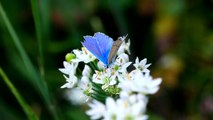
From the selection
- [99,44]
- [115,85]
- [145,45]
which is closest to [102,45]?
[99,44]

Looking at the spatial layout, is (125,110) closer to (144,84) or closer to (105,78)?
(144,84)

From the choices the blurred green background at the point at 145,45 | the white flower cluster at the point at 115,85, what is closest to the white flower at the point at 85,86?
the white flower cluster at the point at 115,85

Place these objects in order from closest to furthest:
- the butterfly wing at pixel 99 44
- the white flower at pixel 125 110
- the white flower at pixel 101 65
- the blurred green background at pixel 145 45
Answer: the white flower at pixel 125 110, the butterfly wing at pixel 99 44, the white flower at pixel 101 65, the blurred green background at pixel 145 45

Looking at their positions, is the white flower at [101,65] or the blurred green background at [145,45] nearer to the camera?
the white flower at [101,65]

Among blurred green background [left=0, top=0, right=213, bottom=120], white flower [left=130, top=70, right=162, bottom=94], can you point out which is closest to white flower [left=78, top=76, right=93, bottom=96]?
white flower [left=130, top=70, right=162, bottom=94]

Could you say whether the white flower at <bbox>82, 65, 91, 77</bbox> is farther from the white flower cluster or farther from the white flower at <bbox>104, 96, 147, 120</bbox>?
the white flower at <bbox>104, 96, 147, 120</bbox>

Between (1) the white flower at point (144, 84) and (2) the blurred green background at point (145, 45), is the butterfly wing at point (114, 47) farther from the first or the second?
→ (2) the blurred green background at point (145, 45)
